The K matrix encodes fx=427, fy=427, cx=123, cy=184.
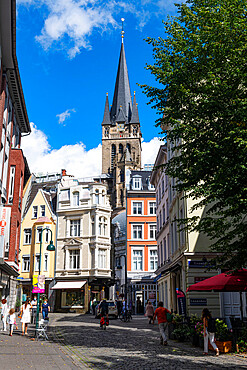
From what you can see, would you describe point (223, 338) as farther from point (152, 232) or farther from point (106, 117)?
point (106, 117)

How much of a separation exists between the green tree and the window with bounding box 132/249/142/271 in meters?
37.5

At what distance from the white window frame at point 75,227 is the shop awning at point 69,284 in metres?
5.75

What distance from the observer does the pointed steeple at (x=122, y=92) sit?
121 meters

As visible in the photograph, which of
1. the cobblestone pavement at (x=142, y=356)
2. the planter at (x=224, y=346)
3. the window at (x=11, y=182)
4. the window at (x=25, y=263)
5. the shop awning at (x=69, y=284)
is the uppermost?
the window at (x=11, y=182)

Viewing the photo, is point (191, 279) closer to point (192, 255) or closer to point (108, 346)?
point (192, 255)

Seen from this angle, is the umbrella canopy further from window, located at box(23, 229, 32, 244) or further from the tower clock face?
the tower clock face

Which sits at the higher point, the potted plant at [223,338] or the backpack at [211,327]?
the backpack at [211,327]

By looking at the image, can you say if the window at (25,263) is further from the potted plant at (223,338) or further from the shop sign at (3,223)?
the potted plant at (223,338)

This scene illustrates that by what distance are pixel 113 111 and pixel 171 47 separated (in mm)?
109248

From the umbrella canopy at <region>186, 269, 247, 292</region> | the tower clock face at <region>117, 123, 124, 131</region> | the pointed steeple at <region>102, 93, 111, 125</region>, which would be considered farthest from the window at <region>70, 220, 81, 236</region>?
the pointed steeple at <region>102, 93, 111, 125</region>

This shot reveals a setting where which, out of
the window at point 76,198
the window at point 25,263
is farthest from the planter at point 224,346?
the window at point 25,263

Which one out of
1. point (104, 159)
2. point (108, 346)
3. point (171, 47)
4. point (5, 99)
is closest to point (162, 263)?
point (5, 99)

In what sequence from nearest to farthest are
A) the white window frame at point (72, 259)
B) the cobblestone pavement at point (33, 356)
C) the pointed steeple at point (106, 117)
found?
the cobblestone pavement at point (33, 356) < the white window frame at point (72, 259) < the pointed steeple at point (106, 117)

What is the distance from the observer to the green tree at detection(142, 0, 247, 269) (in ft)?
41.7
